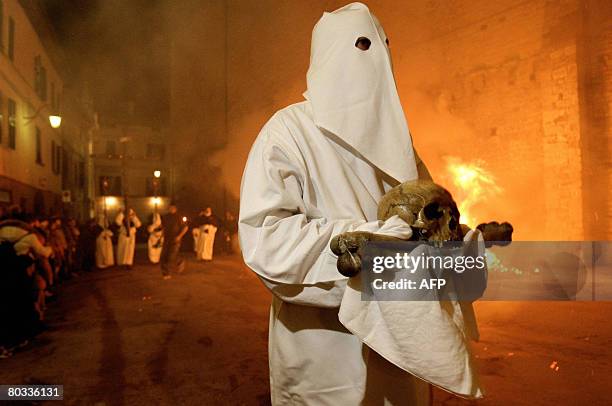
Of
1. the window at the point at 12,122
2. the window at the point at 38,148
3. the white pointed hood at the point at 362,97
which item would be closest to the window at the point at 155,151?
the window at the point at 38,148

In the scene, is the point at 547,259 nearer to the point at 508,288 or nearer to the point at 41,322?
the point at 508,288

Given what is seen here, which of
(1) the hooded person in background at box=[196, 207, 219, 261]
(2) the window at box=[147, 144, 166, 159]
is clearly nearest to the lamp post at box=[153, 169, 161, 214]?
(2) the window at box=[147, 144, 166, 159]

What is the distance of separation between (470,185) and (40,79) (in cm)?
1238

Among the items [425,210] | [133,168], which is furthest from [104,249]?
[133,168]

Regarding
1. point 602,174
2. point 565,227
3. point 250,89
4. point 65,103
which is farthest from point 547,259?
point 65,103

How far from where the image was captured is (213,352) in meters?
4.68

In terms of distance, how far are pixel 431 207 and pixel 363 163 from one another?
1.26 feet

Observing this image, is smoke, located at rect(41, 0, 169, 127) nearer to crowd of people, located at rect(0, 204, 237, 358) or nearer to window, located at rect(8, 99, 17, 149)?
window, located at rect(8, 99, 17, 149)

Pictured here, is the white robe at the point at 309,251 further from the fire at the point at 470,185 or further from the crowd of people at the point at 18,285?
Answer: the fire at the point at 470,185

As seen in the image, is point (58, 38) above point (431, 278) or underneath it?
above

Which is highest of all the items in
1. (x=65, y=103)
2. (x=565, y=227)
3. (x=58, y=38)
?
(x=58, y=38)

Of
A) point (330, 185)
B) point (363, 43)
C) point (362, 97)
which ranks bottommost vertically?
point (330, 185)

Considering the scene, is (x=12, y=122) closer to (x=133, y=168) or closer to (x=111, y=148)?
(x=111, y=148)

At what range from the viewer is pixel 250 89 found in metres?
15.7
